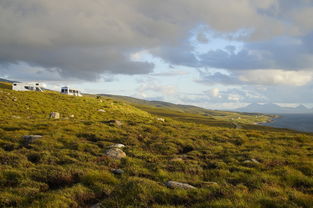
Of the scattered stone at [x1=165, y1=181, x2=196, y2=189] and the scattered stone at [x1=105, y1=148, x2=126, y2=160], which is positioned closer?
the scattered stone at [x1=165, y1=181, x2=196, y2=189]

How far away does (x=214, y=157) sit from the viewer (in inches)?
563

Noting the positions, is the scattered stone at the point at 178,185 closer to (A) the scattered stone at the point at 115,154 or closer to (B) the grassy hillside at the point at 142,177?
(B) the grassy hillside at the point at 142,177

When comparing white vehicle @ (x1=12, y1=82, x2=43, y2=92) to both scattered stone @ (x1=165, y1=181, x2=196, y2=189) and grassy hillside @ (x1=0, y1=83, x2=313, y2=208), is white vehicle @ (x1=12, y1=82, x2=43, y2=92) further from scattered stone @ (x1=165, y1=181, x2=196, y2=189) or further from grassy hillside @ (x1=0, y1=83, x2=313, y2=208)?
scattered stone @ (x1=165, y1=181, x2=196, y2=189)

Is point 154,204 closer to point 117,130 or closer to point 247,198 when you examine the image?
point 247,198

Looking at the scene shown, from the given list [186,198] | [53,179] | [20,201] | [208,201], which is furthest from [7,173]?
[208,201]

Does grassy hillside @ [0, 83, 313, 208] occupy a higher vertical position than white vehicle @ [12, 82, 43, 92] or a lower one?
lower

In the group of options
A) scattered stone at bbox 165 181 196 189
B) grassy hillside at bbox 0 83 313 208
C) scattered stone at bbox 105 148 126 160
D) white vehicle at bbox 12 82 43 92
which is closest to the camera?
grassy hillside at bbox 0 83 313 208

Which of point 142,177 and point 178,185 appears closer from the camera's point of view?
point 178,185

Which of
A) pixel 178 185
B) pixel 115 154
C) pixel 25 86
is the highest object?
pixel 25 86

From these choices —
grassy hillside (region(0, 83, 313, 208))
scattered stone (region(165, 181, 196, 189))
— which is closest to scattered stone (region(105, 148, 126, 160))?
grassy hillside (region(0, 83, 313, 208))

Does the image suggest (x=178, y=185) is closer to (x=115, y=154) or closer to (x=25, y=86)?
A: (x=115, y=154)

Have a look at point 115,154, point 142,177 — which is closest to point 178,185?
point 142,177

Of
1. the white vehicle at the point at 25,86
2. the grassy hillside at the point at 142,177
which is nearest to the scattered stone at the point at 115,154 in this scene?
the grassy hillside at the point at 142,177

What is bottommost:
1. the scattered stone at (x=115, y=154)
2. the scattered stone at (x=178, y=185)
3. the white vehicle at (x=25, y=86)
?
the scattered stone at (x=115, y=154)
